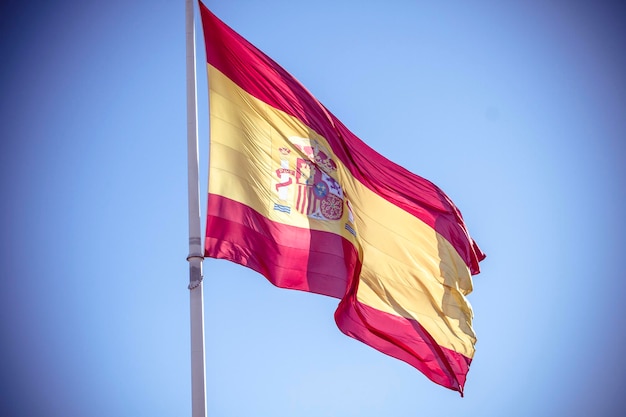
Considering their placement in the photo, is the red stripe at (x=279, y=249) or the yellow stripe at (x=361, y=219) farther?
the yellow stripe at (x=361, y=219)

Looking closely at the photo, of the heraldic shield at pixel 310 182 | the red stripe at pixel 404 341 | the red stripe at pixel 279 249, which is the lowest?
the red stripe at pixel 404 341

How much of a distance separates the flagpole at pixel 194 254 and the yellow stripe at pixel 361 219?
0.24 metres

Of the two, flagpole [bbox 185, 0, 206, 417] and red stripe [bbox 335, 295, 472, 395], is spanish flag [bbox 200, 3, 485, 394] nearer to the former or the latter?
red stripe [bbox 335, 295, 472, 395]

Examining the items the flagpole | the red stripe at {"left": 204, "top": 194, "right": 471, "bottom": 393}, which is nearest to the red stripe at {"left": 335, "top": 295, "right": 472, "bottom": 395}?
the red stripe at {"left": 204, "top": 194, "right": 471, "bottom": 393}

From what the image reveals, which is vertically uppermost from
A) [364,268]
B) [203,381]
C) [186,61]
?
[186,61]

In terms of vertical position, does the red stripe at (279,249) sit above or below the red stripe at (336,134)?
below

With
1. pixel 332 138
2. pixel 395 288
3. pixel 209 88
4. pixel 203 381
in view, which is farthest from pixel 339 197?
pixel 203 381

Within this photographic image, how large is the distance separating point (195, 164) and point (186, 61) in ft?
5.46

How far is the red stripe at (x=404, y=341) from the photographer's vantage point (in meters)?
11.3

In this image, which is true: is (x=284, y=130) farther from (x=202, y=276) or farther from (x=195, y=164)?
(x=202, y=276)

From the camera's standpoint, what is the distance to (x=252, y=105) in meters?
11.0

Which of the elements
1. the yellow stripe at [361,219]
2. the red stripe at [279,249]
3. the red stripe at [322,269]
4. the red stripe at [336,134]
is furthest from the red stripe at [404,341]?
the red stripe at [336,134]

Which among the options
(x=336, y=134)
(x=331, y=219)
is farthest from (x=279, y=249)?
(x=336, y=134)

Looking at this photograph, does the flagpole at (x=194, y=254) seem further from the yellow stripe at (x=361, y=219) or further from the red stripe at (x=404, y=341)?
the red stripe at (x=404, y=341)
